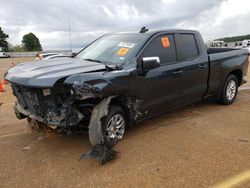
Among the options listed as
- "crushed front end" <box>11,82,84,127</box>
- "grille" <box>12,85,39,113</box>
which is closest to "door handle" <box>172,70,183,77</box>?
"crushed front end" <box>11,82,84,127</box>

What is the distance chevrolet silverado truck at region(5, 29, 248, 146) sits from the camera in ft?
11.7

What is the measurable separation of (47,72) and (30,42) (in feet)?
321

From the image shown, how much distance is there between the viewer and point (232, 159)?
3.65 meters

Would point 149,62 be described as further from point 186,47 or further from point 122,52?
point 186,47

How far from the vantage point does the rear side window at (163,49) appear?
4.52 m

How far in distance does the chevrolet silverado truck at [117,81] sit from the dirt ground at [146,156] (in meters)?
0.36

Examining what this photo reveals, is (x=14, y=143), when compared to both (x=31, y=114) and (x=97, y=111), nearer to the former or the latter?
(x=31, y=114)

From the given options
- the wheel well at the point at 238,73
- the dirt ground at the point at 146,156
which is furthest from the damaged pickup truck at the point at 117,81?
the wheel well at the point at 238,73

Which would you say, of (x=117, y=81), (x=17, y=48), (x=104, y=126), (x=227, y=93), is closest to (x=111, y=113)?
(x=104, y=126)

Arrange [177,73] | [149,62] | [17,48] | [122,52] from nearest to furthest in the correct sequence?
[149,62] < [122,52] < [177,73] < [17,48]

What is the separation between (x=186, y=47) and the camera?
17.3 ft

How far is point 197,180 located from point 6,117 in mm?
4432

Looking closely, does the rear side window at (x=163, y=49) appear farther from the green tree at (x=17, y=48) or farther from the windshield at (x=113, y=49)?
the green tree at (x=17, y=48)

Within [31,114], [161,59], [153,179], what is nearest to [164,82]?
[161,59]
